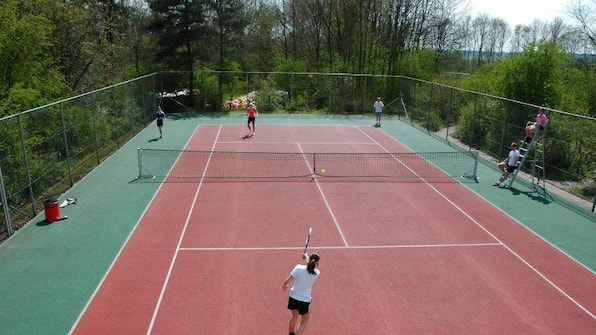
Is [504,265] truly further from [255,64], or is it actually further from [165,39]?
[255,64]

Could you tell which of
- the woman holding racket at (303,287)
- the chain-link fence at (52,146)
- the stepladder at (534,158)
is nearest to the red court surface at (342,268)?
the woman holding racket at (303,287)

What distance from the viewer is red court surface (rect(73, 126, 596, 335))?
8039 millimetres

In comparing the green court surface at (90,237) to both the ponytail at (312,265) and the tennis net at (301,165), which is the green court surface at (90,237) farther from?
the ponytail at (312,265)

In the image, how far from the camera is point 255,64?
47.4m

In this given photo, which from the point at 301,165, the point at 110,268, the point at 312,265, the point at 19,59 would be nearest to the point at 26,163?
the point at 110,268

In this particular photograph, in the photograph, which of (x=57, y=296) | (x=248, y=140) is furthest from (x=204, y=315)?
(x=248, y=140)

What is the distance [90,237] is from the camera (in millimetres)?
11195

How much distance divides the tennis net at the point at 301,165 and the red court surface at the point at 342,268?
1.63 metres

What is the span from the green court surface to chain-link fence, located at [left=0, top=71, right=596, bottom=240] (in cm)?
93

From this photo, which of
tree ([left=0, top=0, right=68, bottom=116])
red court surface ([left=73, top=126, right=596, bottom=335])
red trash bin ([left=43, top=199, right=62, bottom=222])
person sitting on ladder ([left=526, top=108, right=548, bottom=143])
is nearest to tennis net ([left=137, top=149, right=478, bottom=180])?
red court surface ([left=73, top=126, right=596, bottom=335])

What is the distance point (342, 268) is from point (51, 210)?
26.3 feet

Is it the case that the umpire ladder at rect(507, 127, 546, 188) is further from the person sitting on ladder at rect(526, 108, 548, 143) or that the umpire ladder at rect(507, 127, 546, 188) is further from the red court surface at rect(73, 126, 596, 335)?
the red court surface at rect(73, 126, 596, 335)

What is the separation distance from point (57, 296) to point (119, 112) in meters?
14.1

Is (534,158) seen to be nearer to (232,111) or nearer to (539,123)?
(539,123)
